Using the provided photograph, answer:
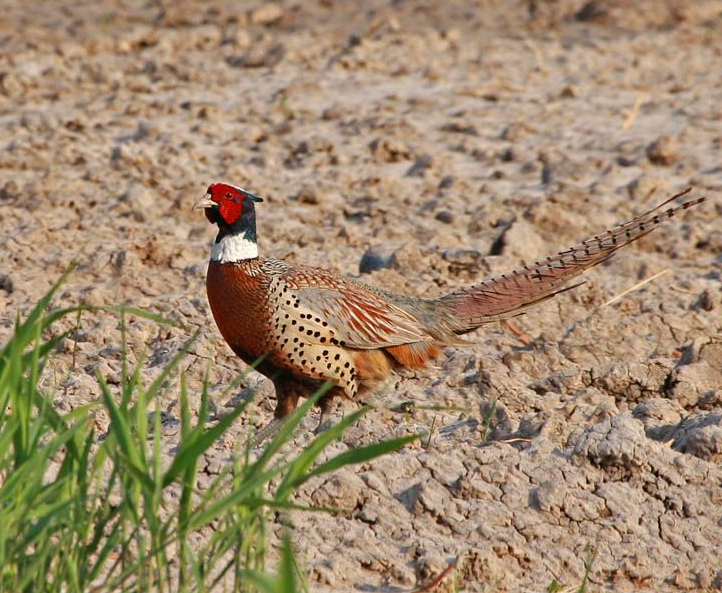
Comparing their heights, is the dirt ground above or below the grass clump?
below

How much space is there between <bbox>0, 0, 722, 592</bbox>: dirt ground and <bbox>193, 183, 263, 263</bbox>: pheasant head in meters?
0.63

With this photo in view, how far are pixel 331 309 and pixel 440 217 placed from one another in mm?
2637

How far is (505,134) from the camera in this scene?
9180 millimetres

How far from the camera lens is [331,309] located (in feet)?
17.7

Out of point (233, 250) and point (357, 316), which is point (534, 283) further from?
point (233, 250)

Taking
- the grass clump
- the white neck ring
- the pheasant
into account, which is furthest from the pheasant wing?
the grass clump

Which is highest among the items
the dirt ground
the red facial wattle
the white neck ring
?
the red facial wattle

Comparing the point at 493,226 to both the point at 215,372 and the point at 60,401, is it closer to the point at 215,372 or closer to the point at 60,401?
the point at 215,372

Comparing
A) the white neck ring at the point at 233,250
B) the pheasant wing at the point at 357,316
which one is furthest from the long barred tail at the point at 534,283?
the white neck ring at the point at 233,250

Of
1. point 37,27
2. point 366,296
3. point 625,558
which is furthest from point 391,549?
point 37,27

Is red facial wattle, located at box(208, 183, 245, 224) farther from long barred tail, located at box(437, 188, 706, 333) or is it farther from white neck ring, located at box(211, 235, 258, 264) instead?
long barred tail, located at box(437, 188, 706, 333)

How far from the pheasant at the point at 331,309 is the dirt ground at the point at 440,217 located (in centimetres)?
23

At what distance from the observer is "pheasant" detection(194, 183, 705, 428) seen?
519 cm

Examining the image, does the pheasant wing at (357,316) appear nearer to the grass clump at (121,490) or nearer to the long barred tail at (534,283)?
the long barred tail at (534,283)
